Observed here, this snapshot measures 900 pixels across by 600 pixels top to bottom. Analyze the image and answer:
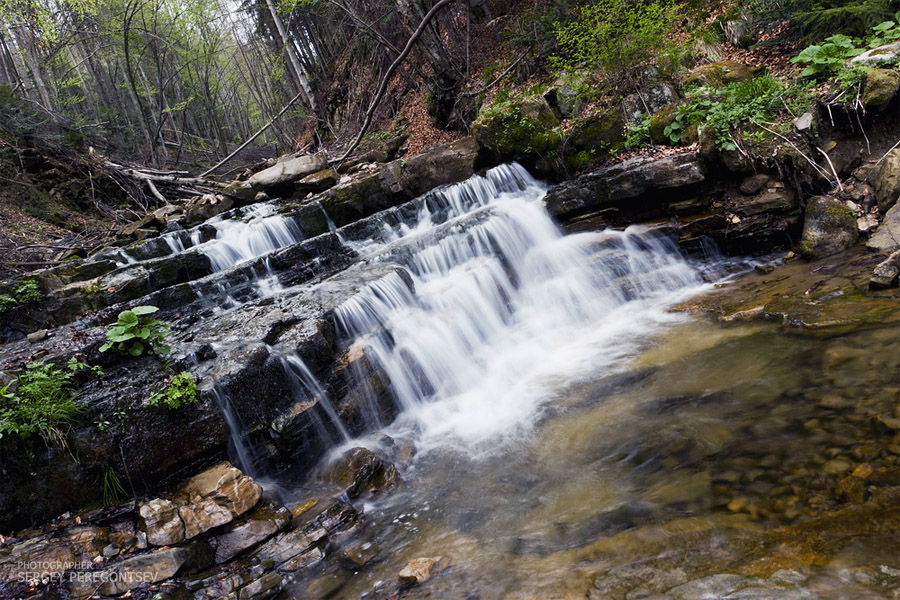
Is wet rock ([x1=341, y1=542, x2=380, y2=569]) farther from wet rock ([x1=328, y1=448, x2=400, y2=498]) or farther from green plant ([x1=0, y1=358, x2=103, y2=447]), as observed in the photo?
green plant ([x1=0, y1=358, x2=103, y2=447])

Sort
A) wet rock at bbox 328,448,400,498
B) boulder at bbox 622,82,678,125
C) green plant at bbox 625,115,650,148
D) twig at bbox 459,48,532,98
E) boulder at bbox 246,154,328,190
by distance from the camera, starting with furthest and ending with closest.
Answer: boulder at bbox 246,154,328,190
twig at bbox 459,48,532,98
boulder at bbox 622,82,678,125
green plant at bbox 625,115,650,148
wet rock at bbox 328,448,400,498

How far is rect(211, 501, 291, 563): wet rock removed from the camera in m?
3.80

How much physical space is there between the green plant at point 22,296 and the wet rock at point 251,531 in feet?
22.2

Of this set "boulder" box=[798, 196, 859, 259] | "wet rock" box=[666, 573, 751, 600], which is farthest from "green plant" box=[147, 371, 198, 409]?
"boulder" box=[798, 196, 859, 259]

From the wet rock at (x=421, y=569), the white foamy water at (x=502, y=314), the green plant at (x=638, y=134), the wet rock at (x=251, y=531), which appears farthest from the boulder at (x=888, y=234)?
the wet rock at (x=251, y=531)

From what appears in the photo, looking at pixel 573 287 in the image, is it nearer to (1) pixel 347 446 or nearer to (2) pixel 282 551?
Result: (1) pixel 347 446

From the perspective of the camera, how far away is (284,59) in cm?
2208

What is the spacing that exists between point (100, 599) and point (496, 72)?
13860 mm

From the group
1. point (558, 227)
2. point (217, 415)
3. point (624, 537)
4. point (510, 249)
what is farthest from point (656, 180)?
point (217, 415)

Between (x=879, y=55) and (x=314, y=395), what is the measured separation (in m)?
8.73

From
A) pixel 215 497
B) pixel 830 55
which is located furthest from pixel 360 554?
pixel 830 55

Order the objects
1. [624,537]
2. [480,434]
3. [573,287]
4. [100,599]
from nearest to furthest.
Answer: [624,537] < [100,599] < [480,434] < [573,287]

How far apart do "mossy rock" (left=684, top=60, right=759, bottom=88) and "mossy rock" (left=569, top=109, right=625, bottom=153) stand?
1.45 m

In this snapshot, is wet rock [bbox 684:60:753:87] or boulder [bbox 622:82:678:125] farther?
boulder [bbox 622:82:678:125]
